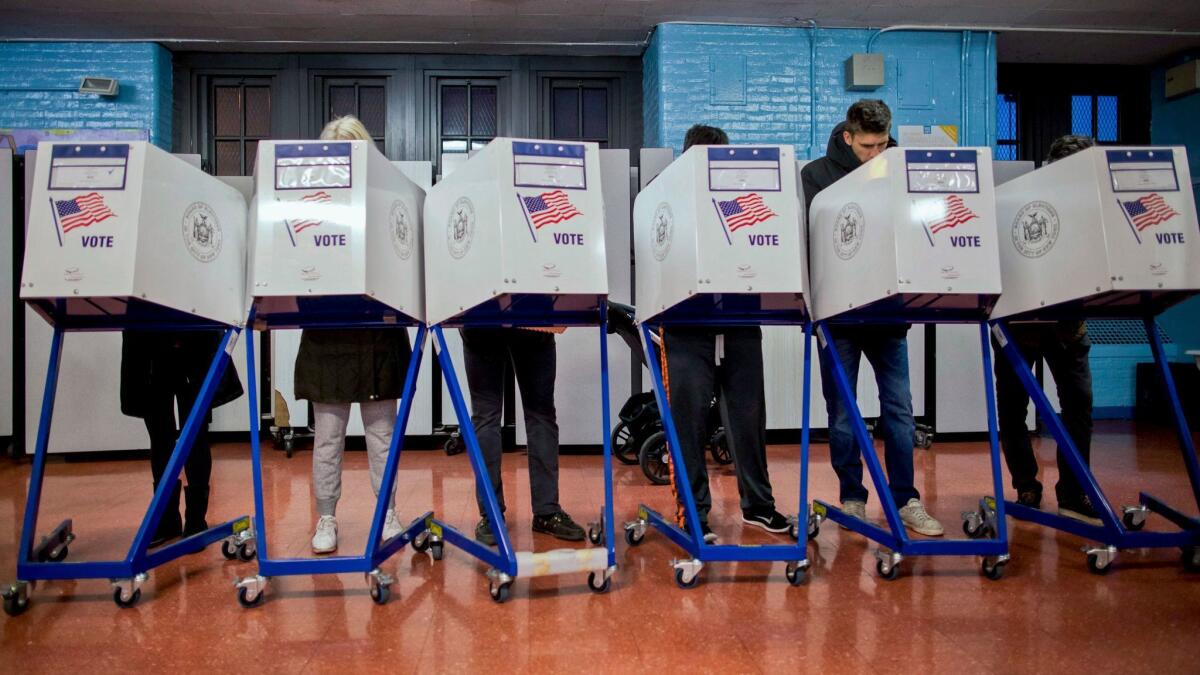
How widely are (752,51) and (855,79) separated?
879 millimetres

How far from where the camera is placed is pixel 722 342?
8.11 ft

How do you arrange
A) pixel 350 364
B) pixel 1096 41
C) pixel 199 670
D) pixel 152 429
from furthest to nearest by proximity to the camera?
1. pixel 1096 41
2. pixel 152 429
3. pixel 350 364
4. pixel 199 670

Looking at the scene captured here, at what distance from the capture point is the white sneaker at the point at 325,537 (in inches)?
93.3

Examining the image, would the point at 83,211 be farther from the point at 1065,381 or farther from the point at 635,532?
the point at 1065,381

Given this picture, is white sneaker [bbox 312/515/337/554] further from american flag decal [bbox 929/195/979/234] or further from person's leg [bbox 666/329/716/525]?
american flag decal [bbox 929/195/979/234]

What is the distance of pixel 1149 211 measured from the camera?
2109 millimetres

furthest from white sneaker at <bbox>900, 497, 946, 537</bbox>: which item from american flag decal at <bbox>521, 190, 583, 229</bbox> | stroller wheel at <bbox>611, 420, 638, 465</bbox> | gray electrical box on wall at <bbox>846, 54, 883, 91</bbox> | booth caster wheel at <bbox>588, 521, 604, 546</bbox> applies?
gray electrical box on wall at <bbox>846, 54, 883, 91</bbox>

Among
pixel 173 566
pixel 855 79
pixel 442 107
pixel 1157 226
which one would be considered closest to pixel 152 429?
pixel 173 566

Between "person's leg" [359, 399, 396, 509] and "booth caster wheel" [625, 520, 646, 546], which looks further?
"booth caster wheel" [625, 520, 646, 546]

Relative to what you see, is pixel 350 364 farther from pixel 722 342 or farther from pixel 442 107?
pixel 442 107

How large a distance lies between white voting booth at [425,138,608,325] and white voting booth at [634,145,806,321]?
247mm

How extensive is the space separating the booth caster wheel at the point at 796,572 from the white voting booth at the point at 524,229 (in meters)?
0.92

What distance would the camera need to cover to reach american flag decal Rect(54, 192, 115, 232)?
1904 mm

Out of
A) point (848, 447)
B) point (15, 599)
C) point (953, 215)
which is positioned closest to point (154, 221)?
point (15, 599)
